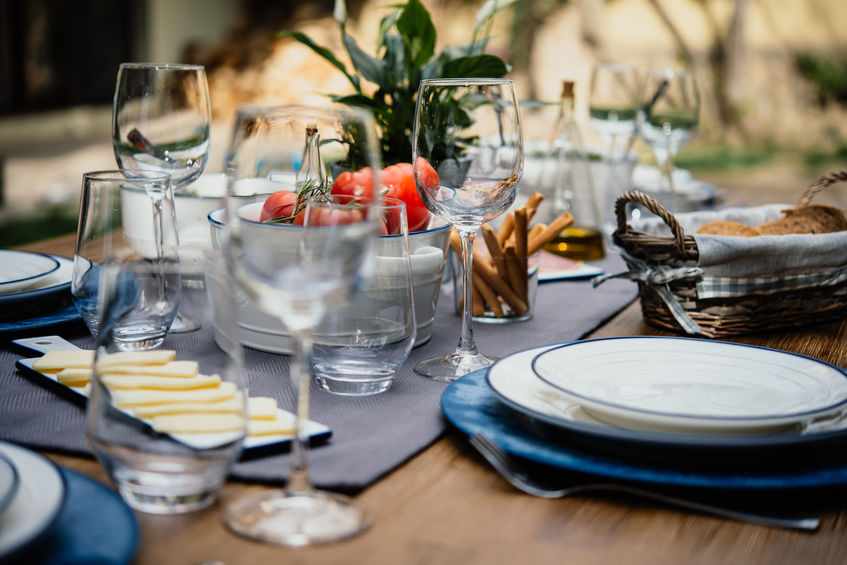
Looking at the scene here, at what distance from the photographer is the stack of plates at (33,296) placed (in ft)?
3.02

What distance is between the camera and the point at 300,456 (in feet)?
1.77

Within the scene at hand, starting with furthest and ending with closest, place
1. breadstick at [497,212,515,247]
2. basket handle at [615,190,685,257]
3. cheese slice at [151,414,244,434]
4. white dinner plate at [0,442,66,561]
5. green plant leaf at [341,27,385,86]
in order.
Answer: green plant leaf at [341,27,385,86], breadstick at [497,212,515,247], basket handle at [615,190,685,257], cheese slice at [151,414,244,434], white dinner plate at [0,442,66,561]

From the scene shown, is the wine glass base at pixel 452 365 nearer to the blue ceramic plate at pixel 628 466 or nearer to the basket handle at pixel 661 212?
the blue ceramic plate at pixel 628 466

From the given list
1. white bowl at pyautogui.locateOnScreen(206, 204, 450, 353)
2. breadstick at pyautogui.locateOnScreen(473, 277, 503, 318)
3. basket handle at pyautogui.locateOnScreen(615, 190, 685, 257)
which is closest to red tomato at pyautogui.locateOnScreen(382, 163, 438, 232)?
white bowl at pyautogui.locateOnScreen(206, 204, 450, 353)

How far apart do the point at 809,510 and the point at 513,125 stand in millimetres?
443

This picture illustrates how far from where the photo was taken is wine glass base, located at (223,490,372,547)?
52 cm

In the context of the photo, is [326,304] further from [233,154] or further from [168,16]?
[168,16]

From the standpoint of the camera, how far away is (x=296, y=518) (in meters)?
0.54

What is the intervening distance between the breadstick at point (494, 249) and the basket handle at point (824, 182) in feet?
1.58

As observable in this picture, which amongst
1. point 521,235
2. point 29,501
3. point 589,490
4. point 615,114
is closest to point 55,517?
point 29,501

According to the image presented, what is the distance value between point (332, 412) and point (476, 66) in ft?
2.28

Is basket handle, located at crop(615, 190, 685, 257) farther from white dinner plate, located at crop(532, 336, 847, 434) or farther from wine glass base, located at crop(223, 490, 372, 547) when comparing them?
wine glass base, located at crop(223, 490, 372, 547)

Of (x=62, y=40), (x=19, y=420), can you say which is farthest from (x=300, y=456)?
(x=62, y=40)

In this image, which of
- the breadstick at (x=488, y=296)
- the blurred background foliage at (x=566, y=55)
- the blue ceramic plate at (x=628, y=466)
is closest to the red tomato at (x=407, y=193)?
the breadstick at (x=488, y=296)
